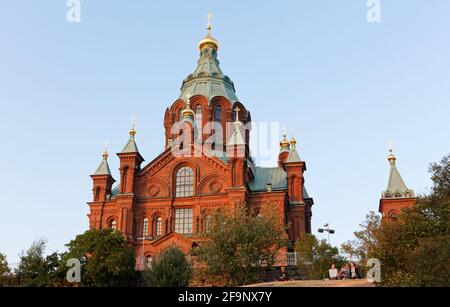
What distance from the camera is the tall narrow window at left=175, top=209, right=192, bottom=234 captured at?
4981 centimetres

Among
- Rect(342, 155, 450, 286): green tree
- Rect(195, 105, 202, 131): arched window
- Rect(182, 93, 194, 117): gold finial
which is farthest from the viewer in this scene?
Rect(195, 105, 202, 131): arched window

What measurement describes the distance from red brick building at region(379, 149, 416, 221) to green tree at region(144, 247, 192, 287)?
24662 mm

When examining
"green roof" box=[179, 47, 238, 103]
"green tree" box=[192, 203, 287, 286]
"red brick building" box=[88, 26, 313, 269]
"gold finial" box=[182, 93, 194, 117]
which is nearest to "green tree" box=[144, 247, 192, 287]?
"green tree" box=[192, 203, 287, 286]

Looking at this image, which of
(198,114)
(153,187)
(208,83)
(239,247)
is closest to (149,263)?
(239,247)

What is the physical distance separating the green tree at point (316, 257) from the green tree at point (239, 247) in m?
2.74

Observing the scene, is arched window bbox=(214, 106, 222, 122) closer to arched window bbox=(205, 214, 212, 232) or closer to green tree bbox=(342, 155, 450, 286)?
arched window bbox=(205, 214, 212, 232)

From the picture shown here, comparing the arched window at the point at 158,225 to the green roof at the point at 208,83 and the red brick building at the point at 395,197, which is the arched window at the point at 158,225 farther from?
the red brick building at the point at 395,197

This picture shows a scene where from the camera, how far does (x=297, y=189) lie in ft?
175

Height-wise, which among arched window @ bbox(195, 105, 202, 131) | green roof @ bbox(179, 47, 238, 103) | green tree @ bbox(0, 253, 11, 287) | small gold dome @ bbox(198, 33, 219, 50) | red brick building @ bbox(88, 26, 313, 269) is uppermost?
small gold dome @ bbox(198, 33, 219, 50)

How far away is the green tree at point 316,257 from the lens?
38.9 m

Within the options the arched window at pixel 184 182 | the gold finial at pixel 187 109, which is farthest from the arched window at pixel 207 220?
the gold finial at pixel 187 109
